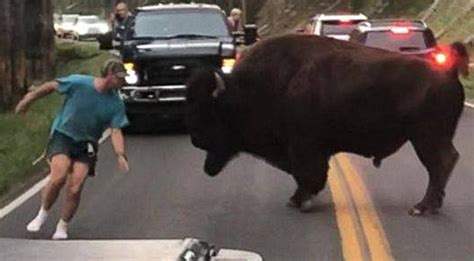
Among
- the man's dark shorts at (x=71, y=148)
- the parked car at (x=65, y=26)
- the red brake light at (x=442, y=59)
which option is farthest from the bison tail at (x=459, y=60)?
the parked car at (x=65, y=26)

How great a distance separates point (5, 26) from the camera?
2173 cm

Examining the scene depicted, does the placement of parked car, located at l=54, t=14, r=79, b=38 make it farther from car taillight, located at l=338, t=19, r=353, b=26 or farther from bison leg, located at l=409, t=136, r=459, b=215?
bison leg, located at l=409, t=136, r=459, b=215

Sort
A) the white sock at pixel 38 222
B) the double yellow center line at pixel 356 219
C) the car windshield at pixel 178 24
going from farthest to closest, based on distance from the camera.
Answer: the car windshield at pixel 178 24, the white sock at pixel 38 222, the double yellow center line at pixel 356 219

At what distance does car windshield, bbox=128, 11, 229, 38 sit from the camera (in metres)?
21.2

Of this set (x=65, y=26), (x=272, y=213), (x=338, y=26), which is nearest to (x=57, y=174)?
(x=272, y=213)

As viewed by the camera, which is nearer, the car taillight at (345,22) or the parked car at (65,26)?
the car taillight at (345,22)

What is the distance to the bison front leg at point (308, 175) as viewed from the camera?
12.2m

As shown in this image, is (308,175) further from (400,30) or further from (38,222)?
(400,30)

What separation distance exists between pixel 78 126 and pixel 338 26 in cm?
2182

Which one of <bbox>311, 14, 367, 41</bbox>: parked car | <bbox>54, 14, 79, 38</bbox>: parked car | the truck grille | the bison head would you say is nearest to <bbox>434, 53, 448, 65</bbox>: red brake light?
the bison head

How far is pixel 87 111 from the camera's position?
10.8 m

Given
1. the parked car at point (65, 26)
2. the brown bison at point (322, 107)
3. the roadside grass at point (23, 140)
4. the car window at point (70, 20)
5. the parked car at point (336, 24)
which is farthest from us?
the car window at point (70, 20)

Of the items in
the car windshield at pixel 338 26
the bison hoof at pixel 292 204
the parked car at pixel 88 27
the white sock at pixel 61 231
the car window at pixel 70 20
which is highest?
the white sock at pixel 61 231

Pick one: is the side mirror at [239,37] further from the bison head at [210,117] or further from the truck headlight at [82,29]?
the truck headlight at [82,29]
